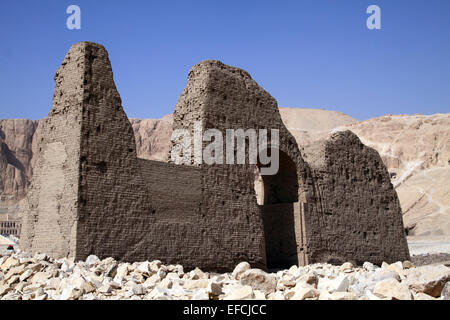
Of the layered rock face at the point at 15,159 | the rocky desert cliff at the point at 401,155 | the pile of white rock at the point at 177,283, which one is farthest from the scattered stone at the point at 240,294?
the layered rock face at the point at 15,159

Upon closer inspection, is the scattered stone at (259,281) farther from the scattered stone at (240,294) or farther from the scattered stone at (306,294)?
the scattered stone at (306,294)

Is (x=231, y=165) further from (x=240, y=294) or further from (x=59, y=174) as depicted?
(x=240, y=294)

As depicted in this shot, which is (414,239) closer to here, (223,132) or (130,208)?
(223,132)

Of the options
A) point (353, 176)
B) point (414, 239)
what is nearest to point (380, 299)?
point (353, 176)

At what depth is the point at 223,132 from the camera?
43.1 ft

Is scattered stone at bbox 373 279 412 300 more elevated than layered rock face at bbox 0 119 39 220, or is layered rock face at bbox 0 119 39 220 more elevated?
layered rock face at bbox 0 119 39 220

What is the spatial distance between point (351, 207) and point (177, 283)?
8.89 meters

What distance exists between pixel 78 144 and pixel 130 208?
5.49 ft

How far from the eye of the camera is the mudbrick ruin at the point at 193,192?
1054 centimetres

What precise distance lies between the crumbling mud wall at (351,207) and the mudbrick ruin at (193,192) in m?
0.04

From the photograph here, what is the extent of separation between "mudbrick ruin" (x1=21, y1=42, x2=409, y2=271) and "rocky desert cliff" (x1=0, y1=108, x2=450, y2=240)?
32.5 feet

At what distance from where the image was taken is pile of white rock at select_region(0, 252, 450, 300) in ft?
22.0

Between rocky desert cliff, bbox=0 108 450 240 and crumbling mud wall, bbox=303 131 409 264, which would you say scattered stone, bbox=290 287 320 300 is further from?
rocky desert cliff, bbox=0 108 450 240

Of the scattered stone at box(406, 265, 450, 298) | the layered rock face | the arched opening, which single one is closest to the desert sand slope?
the arched opening
